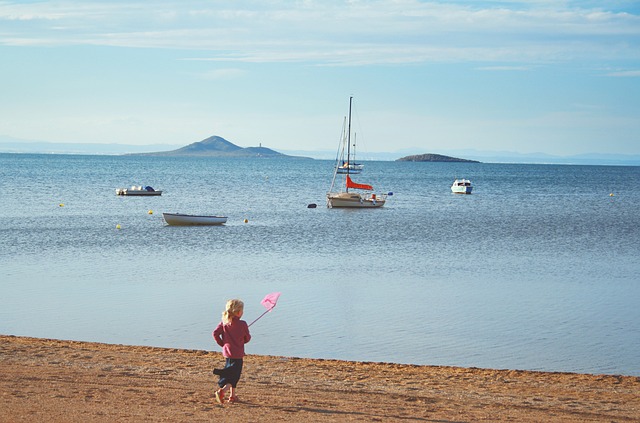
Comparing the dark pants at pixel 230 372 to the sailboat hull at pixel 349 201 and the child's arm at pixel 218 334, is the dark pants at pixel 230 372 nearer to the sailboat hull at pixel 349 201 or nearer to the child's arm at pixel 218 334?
the child's arm at pixel 218 334

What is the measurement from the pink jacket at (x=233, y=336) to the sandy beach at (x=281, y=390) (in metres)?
0.71

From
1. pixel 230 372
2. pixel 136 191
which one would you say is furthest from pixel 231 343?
pixel 136 191

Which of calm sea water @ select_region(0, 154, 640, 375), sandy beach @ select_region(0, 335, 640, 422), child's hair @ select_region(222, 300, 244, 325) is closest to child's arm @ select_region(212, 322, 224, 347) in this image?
child's hair @ select_region(222, 300, 244, 325)

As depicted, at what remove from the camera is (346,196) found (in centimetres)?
6384

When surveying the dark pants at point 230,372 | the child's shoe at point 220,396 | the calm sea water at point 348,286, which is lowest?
the calm sea water at point 348,286

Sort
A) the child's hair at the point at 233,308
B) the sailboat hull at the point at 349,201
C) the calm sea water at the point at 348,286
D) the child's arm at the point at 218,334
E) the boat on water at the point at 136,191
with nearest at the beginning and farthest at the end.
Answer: the child's hair at the point at 233,308, the child's arm at the point at 218,334, the calm sea water at the point at 348,286, the sailboat hull at the point at 349,201, the boat on water at the point at 136,191

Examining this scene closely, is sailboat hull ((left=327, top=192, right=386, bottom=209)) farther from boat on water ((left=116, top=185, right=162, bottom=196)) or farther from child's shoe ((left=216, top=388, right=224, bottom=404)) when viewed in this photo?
child's shoe ((left=216, top=388, right=224, bottom=404))

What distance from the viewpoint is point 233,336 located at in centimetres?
1032

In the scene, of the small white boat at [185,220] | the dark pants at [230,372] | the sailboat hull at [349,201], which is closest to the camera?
the dark pants at [230,372]

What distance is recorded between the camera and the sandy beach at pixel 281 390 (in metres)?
10.1

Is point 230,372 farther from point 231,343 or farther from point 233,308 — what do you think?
point 233,308

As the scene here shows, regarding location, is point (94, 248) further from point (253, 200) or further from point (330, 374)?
point (253, 200)

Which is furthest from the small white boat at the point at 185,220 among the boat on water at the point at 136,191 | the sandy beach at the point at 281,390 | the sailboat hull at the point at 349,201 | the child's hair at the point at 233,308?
the child's hair at the point at 233,308

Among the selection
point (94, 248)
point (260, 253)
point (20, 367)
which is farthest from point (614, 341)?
point (94, 248)
